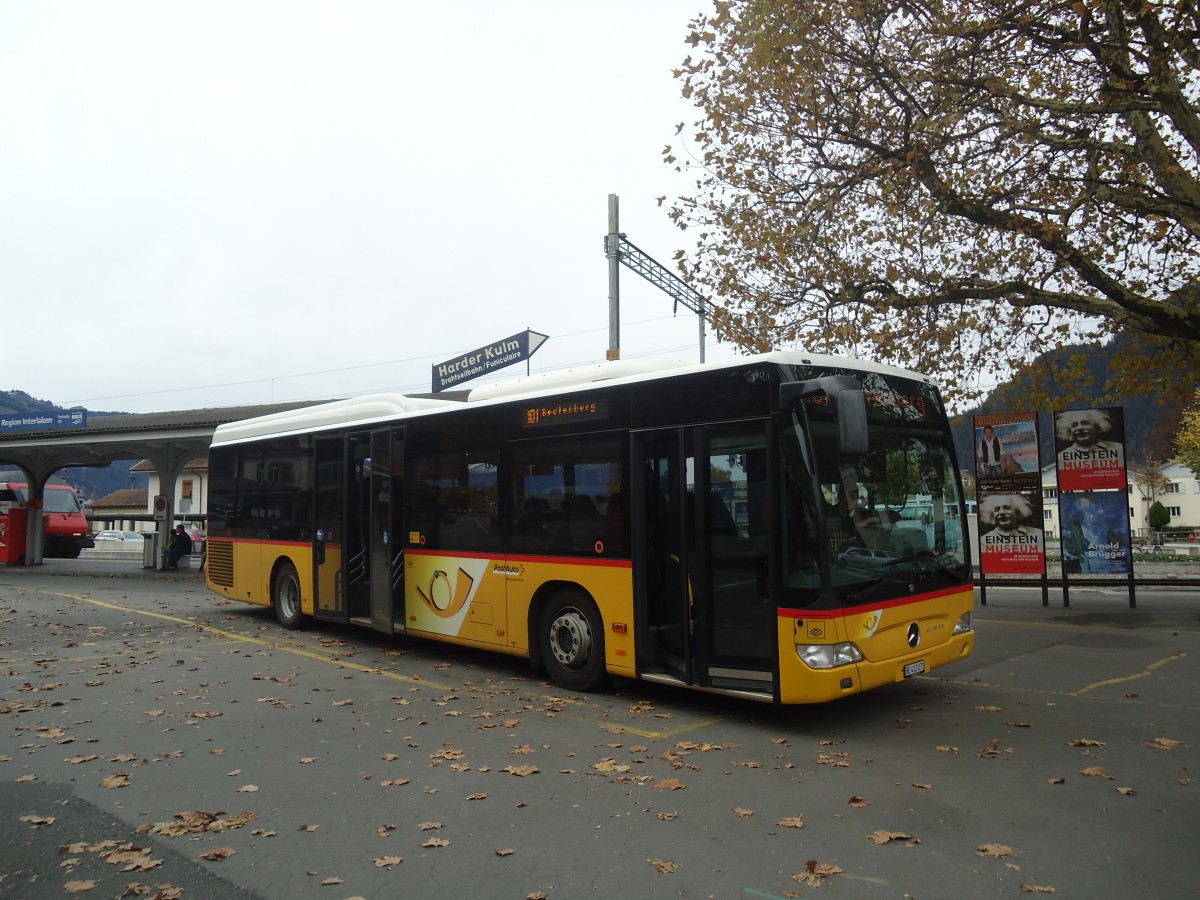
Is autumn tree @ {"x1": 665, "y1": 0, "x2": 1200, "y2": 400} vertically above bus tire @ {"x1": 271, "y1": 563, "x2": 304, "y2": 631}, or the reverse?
autumn tree @ {"x1": 665, "y1": 0, "x2": 1200, "y2": 400}

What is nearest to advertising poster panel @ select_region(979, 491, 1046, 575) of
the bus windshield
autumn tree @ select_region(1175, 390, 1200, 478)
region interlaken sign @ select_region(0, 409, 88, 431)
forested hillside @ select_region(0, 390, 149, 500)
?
the bus windshield

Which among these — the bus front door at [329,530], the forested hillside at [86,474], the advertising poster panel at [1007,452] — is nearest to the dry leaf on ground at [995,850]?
the bus front door at [329,530]

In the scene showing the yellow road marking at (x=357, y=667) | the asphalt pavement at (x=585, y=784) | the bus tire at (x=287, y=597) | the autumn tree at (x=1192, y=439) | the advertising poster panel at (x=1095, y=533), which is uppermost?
the autumn tree at (x=1192, y=439)

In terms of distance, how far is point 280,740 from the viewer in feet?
22.6

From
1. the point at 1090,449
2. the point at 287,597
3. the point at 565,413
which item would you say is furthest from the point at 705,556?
the point at 1090,449

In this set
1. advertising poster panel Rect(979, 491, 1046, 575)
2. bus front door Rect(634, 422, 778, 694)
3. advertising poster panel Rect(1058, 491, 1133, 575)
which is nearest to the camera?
bus front door Rect(634, 422, 778, 694)

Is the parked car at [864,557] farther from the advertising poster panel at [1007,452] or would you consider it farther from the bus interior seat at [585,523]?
the advertising poster panel at [1007,452]

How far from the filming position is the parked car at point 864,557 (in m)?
6.67

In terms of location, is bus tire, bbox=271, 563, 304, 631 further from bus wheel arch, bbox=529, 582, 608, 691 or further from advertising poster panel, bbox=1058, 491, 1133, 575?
advertising poster panel, bbox=1058, 491, 1133, 575

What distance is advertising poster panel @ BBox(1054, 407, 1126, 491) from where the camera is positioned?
45.6ft

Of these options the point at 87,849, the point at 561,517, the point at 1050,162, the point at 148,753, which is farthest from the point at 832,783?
the point at 1050,162

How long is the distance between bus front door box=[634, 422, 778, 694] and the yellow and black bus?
17mm

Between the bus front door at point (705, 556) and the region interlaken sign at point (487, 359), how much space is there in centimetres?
1769

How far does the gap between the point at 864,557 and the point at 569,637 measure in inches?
127
